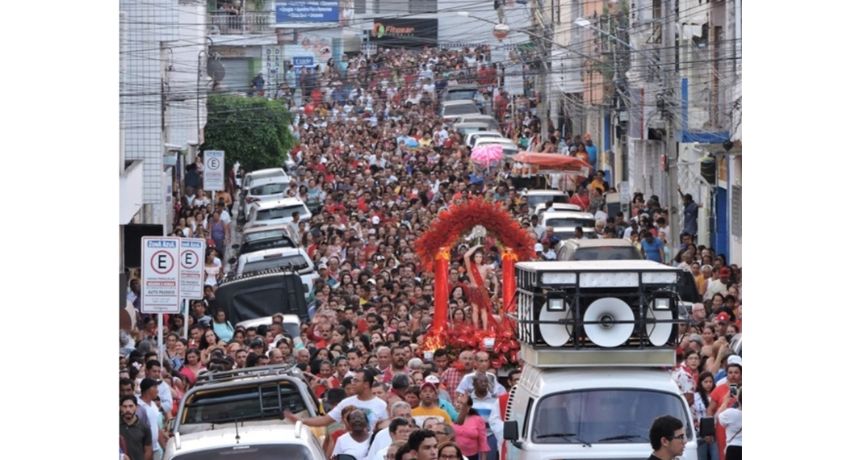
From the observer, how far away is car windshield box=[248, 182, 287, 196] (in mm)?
41219

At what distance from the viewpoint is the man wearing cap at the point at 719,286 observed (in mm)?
→ 20966

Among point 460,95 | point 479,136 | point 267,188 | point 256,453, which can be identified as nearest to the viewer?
point 256,453

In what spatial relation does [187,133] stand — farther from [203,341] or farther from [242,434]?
[242,434]

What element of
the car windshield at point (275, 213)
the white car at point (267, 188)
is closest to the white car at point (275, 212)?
the car windshield at point (275, 213)

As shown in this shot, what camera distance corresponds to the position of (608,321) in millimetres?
13273

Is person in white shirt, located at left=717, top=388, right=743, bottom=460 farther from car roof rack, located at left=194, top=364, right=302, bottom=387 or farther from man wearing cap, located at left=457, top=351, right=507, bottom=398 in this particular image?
car roof rack, located at left=194, top=364, right=302, bottom=387

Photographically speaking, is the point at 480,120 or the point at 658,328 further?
the point at 480,120

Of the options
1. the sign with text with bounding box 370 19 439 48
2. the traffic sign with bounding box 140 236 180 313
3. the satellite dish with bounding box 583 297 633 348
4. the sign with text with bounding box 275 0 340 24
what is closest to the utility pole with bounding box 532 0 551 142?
the sign with text with bounding box 275 0 340 24

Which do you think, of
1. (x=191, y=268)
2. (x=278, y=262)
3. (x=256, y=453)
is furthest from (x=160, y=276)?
(x=278, y=262)

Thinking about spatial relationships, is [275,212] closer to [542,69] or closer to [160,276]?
[160,276]

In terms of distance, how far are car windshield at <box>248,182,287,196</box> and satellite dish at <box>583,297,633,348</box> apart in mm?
28206

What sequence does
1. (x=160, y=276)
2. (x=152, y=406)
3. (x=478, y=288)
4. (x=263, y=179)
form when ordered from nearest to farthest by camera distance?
1. (x=152, y=406)
2. (x=160, y=276)
3. (x=478, y=288)
4. (x=263, y=179)

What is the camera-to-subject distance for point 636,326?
1338 centimetres

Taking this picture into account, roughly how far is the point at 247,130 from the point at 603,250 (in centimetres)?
2091
